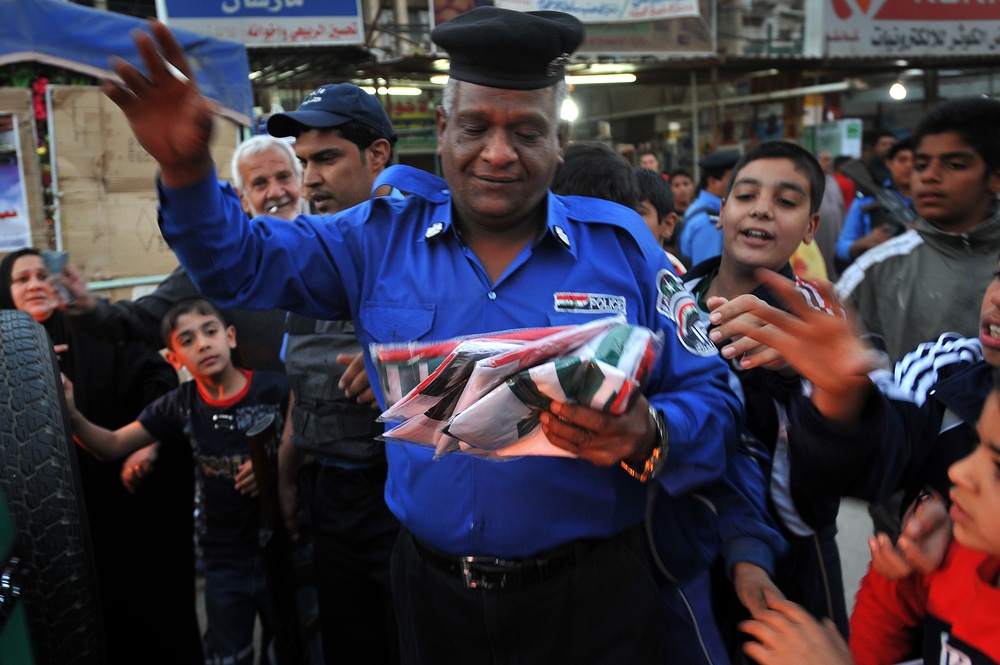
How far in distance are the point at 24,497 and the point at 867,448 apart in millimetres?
1901

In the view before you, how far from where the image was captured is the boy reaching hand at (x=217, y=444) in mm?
2838

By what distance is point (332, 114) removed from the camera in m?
2.65

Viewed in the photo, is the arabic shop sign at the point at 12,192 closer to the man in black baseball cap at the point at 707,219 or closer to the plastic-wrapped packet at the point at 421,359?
the man in black baseball cap at the point at 707,219

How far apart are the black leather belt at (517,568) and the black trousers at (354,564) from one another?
2.69 ft

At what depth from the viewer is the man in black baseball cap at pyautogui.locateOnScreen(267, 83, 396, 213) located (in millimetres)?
2639

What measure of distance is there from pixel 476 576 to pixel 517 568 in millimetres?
93

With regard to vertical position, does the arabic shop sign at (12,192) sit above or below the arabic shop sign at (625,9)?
below

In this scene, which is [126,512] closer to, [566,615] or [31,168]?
[566,615]

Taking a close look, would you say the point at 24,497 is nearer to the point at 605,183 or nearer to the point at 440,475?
the point at 440,475

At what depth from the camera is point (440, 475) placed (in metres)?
1.70

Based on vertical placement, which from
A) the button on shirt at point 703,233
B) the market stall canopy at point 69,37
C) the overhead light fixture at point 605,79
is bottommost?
the button on shirt at point 703,233

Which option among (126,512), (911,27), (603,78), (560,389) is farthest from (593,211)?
(911,27)

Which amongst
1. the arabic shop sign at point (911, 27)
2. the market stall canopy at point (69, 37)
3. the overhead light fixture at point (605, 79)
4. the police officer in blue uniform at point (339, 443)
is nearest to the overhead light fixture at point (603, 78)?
the overhead light fixture at point (605, 79)

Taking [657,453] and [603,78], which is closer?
[657,453]
